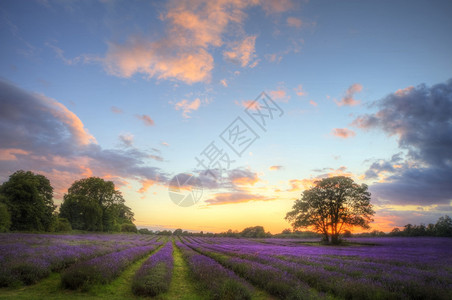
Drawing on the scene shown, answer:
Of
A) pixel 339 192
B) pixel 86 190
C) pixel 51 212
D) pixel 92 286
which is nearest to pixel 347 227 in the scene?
pixel 339 192

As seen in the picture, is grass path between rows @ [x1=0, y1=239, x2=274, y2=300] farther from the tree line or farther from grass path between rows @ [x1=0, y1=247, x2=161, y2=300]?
the tree line

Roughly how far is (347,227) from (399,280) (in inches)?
1054

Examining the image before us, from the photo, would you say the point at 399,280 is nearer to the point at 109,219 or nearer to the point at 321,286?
the point at 321,286

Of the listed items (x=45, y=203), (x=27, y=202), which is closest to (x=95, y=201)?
(x=45, y=203)

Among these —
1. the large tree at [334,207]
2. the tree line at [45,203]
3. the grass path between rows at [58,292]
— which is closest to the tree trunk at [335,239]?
the large tree at [334,207]

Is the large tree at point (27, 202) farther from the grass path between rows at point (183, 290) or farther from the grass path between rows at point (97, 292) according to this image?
the grass path between rows at point (183, 290)

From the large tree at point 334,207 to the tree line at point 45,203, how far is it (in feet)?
127

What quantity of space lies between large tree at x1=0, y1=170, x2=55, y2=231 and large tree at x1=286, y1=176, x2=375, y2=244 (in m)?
39.0

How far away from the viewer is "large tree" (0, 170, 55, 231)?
Result: 2969 centimetres

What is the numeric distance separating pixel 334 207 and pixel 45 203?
44612 millimetres

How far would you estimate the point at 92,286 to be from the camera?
6.62m

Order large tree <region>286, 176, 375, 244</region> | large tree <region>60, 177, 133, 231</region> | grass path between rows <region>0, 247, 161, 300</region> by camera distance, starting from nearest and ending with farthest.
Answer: grass path between rows <region>0, 247, 161, 300</region> → large tree <region>286, 176, 375, 244</region> → large tree <region>60, 177, 133, 231</region>

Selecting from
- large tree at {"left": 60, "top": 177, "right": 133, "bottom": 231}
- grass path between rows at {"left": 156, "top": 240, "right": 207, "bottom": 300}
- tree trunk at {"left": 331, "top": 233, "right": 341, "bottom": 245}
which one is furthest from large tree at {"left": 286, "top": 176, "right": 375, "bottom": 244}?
large tree at {"left": 60, "top": 177, "right": 133, "bottom": 231}

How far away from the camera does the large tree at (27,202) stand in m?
29.7
